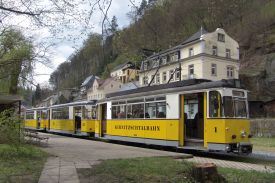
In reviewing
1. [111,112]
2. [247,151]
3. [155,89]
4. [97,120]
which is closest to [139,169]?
[247,151]

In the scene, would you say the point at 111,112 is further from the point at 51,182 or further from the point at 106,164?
the point at 51,182

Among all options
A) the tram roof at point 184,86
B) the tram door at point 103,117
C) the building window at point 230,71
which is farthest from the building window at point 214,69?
the tram roof at point 184,86

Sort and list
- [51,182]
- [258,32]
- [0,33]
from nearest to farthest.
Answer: [51,182] < [0,33] < [258,32]

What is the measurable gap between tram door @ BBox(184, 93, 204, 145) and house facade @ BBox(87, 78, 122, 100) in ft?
210

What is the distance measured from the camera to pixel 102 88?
8469 cm

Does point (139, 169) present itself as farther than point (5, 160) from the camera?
No

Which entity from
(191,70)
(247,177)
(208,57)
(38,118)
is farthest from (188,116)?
(191,70)

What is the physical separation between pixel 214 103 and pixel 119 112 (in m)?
8.71

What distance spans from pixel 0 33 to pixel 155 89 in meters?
7.77

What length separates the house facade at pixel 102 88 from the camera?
83.9m

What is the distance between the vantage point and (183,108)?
18.0 meters

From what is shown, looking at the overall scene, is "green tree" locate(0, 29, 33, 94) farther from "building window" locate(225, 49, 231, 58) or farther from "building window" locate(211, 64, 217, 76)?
"building window" locate(225, 49, 231, 58)

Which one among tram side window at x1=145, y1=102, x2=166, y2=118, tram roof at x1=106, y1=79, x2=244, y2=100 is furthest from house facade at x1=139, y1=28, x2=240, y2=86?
tram side window at x1=145, y1=102, x2=166, y2=118

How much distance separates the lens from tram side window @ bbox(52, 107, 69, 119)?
36.0 meters
